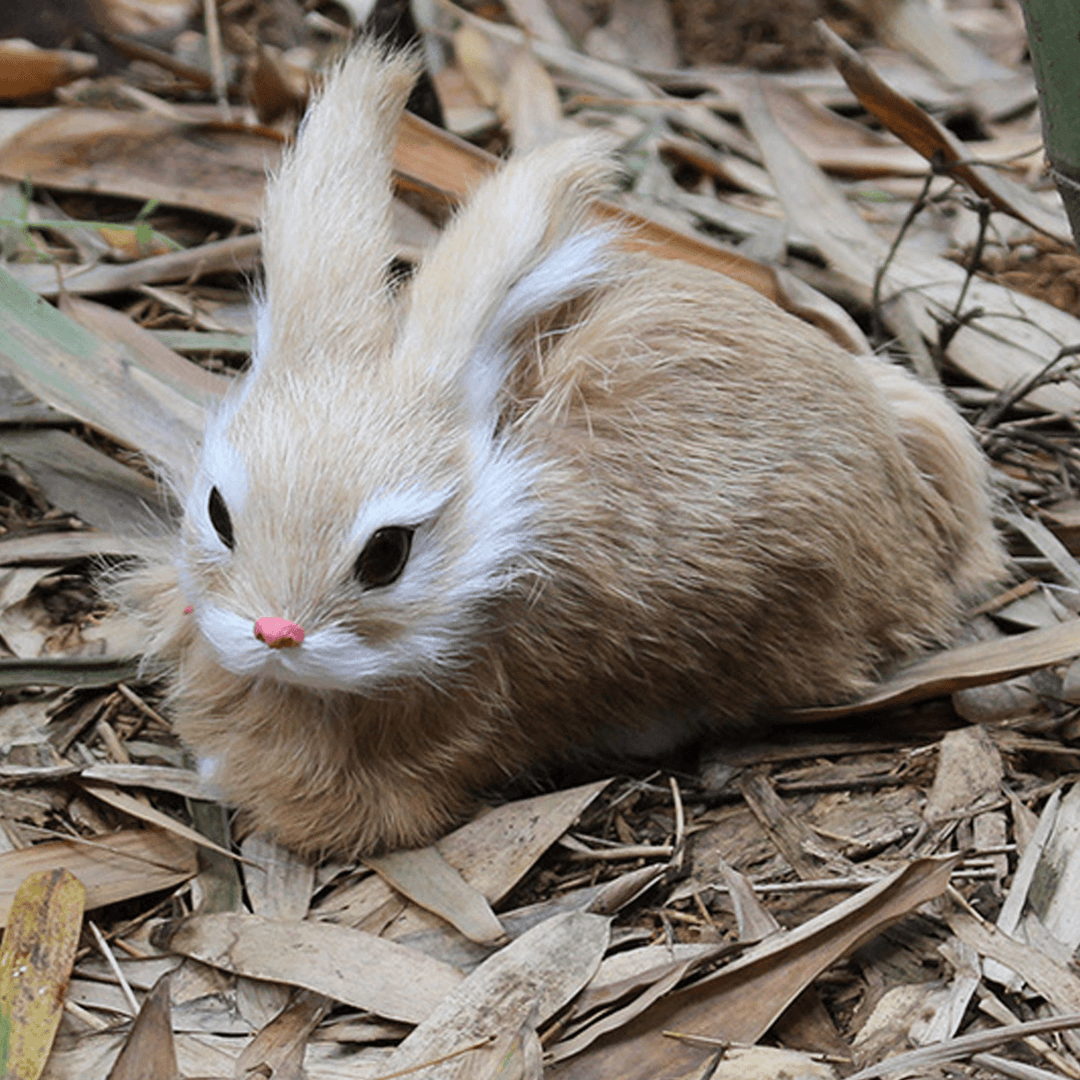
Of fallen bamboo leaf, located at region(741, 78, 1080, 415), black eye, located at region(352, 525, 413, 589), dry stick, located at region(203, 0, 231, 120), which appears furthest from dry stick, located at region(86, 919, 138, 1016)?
dry stick, located at region(203, 0, 231, 120)

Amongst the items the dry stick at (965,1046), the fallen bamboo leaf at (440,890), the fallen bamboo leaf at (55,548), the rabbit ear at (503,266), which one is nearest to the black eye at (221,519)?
the rabbit ear at (503,266)

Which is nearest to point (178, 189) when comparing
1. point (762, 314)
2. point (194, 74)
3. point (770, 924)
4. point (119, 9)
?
point (194, 74)

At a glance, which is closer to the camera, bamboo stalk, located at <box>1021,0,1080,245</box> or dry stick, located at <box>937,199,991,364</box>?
bamboo stalk, located at <box>1021,0,1080,245</box>

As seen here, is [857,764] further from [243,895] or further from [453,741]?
[243,895]

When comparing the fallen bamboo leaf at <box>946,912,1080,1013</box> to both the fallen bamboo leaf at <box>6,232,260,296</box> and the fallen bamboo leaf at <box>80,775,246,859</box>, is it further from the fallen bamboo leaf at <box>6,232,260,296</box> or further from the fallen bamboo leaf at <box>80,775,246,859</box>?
the fallen bamboo leaf at <box>6,232,260,296</box>

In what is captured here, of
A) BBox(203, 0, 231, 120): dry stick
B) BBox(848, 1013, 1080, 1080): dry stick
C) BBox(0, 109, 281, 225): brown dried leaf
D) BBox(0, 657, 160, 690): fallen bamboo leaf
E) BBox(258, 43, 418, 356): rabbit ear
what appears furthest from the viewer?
BBox(203, 0, 231, 120): dry stick

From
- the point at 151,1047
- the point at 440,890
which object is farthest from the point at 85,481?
the point at 151,1047

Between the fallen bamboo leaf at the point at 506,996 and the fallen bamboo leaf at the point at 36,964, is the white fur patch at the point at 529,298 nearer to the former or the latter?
the fallen bamboo leaf at the point at 506,996

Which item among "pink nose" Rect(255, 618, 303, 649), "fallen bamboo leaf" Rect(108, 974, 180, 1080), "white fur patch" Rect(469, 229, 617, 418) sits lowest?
"fallen bamboo leaf" Rect(108, 974, 180, 1080)
